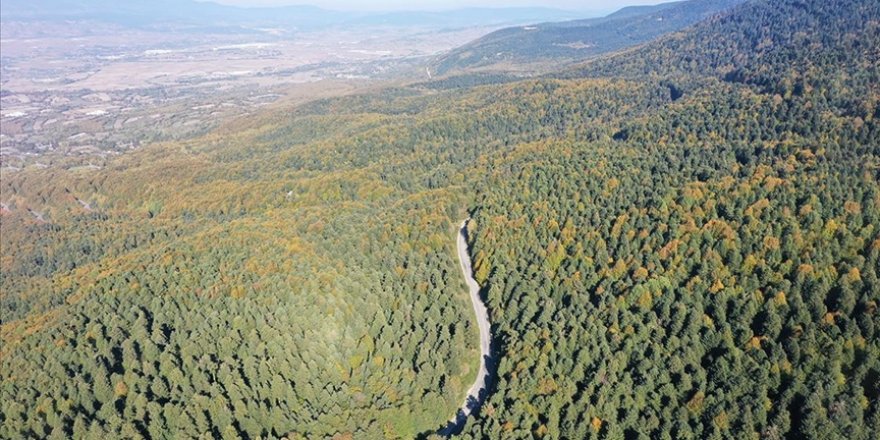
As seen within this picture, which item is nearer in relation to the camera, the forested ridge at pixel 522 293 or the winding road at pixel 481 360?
the forested ridge at pixel 522 293

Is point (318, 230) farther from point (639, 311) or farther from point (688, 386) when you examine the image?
point (688, 386)

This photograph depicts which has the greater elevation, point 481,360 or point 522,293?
point 522,293

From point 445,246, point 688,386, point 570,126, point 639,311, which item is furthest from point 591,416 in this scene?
point 570,126

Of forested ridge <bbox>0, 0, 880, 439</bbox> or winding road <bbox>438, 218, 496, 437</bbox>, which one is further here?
winding road <bbox>438, 218, 496, 437</bbox>

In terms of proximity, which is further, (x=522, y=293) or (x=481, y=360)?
(x=522, y=293)
